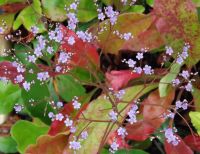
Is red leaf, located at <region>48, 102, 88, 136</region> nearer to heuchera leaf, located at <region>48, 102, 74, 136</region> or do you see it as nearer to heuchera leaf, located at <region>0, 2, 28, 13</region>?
heuchera leaf, located at <region>48, 102, 74, 136</region>

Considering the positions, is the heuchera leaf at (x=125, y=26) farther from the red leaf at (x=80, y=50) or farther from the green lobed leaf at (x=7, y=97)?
the green lobed leaf at (x=7, y=97)

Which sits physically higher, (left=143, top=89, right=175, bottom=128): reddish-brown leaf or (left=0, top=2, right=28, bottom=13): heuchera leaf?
(left=0, top=2, right=28, bottom=13): heuchera leaf

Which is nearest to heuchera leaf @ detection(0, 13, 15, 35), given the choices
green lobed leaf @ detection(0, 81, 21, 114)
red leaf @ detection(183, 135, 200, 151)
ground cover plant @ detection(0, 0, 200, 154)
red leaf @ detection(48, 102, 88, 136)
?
ground cover plant @ detection(0, 0, 200, 154)

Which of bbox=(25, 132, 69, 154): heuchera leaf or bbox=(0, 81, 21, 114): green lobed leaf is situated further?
bbox=(0, 81, 21, 114): green lobed leaf

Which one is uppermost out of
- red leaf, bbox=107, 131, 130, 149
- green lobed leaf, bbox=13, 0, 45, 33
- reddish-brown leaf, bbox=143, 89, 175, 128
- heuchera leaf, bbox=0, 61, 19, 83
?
green lobed leaf, bbox=13, 0, 45, 33

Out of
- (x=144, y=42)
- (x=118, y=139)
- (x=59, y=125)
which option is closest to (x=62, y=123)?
(x=59, y=125)

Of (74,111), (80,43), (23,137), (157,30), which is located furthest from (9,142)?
(157,30)

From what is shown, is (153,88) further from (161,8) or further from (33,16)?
(33,16)
